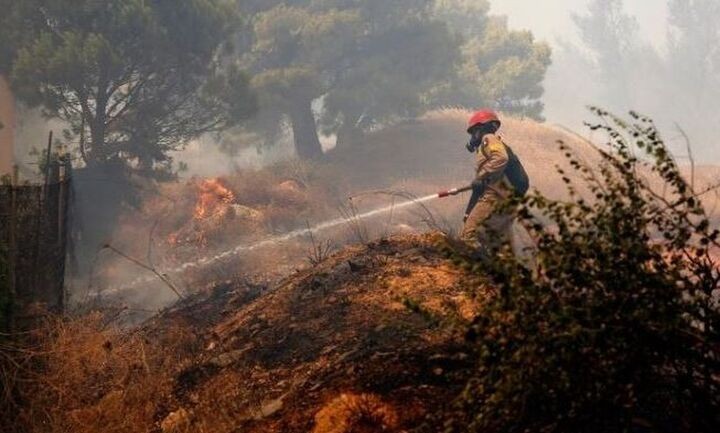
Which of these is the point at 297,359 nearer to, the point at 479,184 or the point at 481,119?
the point at 479,184

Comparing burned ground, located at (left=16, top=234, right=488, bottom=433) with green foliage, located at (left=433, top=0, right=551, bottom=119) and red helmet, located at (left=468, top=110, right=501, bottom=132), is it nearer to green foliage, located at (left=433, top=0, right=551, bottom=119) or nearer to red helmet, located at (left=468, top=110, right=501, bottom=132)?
A: red helmet, located at (left=468, top=110, right=501, bottom=132)

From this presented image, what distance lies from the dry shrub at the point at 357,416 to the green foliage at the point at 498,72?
21.4 m

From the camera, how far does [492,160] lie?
700 cm

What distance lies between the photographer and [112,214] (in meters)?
15.9

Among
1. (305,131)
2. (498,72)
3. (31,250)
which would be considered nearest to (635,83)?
(498,72)

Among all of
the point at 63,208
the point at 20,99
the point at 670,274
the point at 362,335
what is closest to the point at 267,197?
the point at 20,99

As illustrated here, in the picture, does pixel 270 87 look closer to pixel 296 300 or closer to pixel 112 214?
pixel 112 214

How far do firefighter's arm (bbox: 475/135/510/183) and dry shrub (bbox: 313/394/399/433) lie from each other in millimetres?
4240

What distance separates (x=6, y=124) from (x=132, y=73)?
12.6 feet

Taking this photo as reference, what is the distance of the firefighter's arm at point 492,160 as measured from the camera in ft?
22.8

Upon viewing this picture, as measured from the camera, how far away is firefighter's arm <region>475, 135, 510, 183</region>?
695 centimetres

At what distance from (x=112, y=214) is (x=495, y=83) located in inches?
665

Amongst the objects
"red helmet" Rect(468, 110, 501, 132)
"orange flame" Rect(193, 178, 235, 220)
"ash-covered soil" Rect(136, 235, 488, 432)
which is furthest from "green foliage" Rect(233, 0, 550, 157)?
"ash-covered soil" Rect(136, 235, 488, 432)

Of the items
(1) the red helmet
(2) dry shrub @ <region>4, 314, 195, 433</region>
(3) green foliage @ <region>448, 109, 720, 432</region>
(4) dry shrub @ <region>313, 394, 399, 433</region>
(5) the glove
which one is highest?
(1) the red helmet
